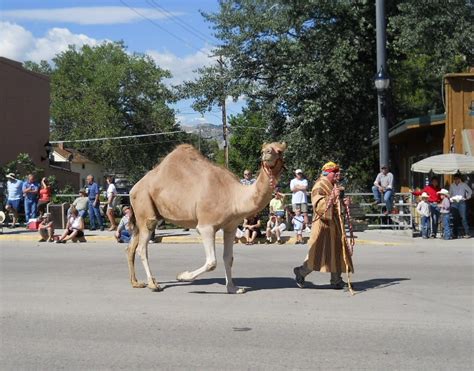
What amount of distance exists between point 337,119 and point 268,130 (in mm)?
2694

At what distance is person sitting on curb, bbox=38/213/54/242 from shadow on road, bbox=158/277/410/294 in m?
8.89

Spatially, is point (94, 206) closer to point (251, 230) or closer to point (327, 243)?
point (251, 230)

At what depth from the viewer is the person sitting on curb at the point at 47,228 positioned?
64.2ft

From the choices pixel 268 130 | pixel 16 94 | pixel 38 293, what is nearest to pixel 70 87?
pixel 16 94

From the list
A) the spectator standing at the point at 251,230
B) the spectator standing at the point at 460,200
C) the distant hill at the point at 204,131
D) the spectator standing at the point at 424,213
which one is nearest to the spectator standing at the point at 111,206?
the spectator standing at the point at 251,230

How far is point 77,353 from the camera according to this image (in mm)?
7266

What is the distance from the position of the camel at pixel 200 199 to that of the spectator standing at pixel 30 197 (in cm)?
1229

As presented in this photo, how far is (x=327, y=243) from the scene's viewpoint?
10578 mm

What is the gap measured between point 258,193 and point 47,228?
11003mm

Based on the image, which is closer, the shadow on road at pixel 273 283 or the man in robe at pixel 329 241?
the man in robe at pixel 329 241

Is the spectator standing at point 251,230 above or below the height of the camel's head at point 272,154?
below

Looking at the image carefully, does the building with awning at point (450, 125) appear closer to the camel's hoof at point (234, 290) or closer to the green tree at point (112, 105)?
the camel's hoof at point (234, 290)

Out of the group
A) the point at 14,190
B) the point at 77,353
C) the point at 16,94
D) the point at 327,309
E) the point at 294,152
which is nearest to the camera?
the point at 77,353

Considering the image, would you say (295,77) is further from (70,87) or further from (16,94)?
Result: (70,87)
